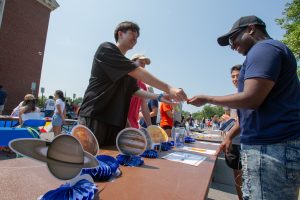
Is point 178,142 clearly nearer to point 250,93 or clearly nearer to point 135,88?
point 135,88

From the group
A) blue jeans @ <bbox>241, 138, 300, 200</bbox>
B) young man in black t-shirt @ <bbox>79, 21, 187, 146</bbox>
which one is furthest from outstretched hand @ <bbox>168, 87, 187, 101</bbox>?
blue jeans @ <bbox>241, 138, 300, 200</bbox>

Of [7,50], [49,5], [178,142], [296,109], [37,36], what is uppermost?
[49,5]

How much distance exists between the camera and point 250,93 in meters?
1.19

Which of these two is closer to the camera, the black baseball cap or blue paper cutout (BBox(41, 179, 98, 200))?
blue paper cutout (BBox(41, 179, 98, 200))

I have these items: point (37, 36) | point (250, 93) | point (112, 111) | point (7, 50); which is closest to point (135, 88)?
point (112, 111)

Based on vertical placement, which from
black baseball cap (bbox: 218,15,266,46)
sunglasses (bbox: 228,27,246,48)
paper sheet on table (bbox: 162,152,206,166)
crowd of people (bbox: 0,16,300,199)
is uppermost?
black baseball cap (bbox: 218,15,266,46)

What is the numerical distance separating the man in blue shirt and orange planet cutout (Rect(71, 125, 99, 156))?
0.76 m

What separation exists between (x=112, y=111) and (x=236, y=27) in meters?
1.02

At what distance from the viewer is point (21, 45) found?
16469 mm

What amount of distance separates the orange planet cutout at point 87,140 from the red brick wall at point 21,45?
54.5ft

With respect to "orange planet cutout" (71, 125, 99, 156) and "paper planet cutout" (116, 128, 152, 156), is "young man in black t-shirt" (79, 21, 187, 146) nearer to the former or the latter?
"paper planet cutout" (116, 128, 152, 156)

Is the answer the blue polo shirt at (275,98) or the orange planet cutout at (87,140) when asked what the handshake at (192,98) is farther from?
the orange planet cutout at (87,140)

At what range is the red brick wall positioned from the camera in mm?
15289

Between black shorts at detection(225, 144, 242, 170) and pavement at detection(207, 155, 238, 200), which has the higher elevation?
black shorts at detection(225, 144, 242, 170)
